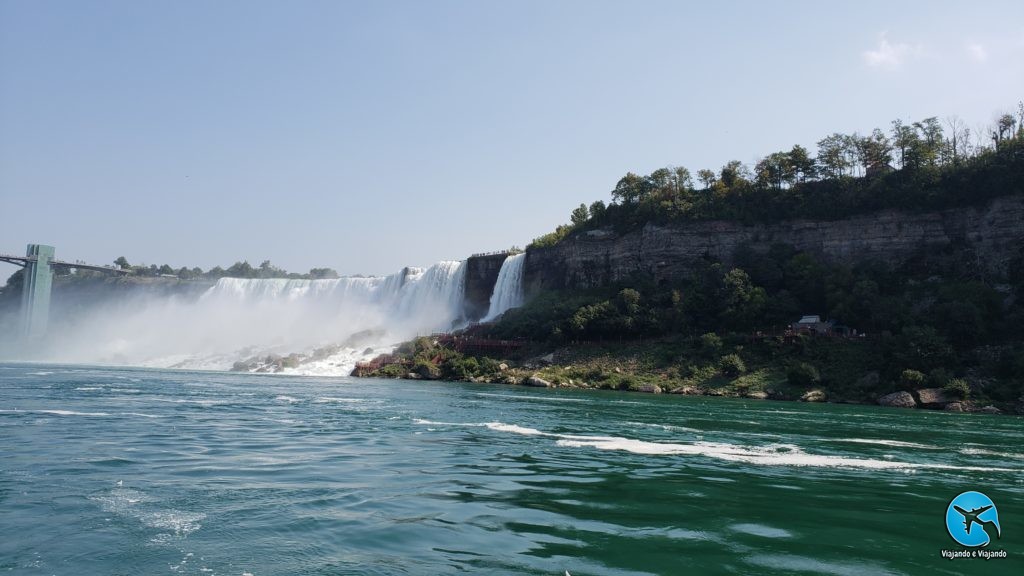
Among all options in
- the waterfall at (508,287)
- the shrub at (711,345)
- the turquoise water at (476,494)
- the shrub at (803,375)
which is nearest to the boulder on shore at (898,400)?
the shrub at (803,375)

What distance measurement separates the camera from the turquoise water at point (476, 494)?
27.1ft

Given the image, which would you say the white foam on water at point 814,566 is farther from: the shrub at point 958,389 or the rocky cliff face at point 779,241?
the rocky cliff face at point 779,241

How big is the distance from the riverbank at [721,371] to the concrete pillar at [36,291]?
71.9 metres

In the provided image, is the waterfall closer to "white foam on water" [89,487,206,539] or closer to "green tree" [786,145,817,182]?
"green tree" [786,145,817,182]

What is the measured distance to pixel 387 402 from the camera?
32062 millimetres

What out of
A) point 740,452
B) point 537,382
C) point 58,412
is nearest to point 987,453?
point 740,452

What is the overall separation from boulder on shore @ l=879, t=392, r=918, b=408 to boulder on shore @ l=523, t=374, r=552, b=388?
21898 millimetres

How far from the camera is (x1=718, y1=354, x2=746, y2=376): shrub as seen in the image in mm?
47750

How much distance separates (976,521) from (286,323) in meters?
85.4

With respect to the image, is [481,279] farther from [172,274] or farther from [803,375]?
[172,274]

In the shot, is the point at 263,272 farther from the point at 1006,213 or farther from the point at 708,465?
the point at 708,465

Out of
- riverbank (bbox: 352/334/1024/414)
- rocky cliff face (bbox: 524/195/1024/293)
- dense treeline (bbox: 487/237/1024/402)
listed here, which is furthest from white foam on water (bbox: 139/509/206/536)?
rocky cliff face (bbox: 524/195/1024/293)

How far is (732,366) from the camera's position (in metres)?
47.9

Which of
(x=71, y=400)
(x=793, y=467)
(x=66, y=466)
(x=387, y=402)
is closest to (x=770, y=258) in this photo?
(x=387, y=402)
